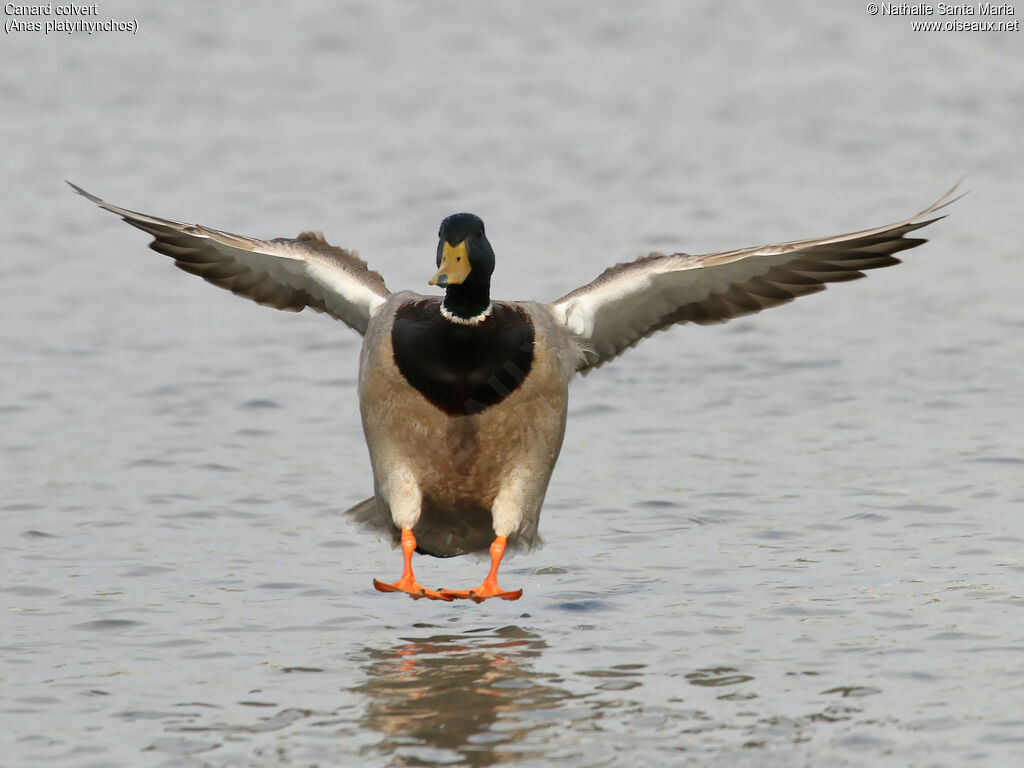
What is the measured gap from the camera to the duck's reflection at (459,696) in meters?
7.33

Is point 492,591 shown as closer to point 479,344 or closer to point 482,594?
point 482,594

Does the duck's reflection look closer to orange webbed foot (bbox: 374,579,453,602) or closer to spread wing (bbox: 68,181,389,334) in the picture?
orange webbed foot (bbox: 374,579,453,602)

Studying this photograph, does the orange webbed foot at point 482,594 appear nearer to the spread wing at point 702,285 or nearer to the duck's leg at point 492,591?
the duck's leg at point 492,591

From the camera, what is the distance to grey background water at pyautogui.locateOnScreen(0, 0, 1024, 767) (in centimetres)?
786

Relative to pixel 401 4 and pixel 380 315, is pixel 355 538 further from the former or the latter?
pixel 401 4

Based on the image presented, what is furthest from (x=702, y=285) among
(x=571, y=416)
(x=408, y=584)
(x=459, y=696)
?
(x=571, y=416)

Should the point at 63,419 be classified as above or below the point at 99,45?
below

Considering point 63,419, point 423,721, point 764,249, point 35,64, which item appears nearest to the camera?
point 423,721

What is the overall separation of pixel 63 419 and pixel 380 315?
3.89 metres

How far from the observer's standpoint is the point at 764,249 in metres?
9.16

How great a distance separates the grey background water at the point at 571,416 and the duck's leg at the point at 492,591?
201mm

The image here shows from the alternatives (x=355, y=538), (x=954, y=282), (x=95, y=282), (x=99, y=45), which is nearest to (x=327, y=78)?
(x=99, y=45)

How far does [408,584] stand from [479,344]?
1.28 m

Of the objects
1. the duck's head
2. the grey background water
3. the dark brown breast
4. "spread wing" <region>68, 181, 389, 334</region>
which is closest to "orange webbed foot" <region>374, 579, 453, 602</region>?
the grey background water
